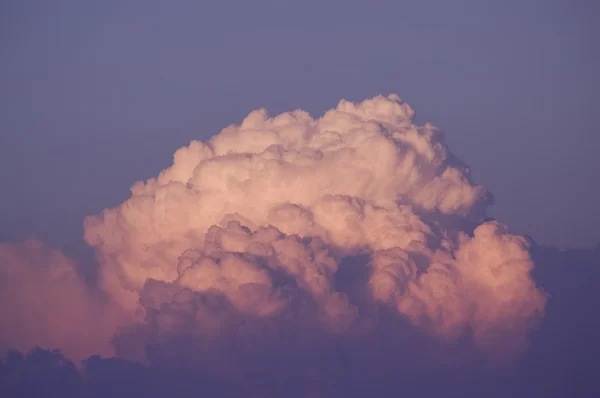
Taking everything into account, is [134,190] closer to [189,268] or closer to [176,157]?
[176,157]

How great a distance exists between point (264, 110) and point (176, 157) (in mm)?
11521

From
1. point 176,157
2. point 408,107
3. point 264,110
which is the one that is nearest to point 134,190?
point 176,157

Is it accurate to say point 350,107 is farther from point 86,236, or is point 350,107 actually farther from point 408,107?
point 86,236

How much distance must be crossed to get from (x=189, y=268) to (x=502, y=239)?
33.8 m

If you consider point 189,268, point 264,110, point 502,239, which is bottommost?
point 189,268

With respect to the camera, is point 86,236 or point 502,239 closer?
point 502,239

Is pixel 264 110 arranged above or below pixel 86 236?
above

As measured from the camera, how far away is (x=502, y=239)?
157m

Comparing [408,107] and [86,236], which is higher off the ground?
[408,107]

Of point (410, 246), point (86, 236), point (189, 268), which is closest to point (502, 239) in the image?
point (410, 246)

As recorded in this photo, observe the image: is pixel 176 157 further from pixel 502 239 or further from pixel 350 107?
pixel 502 239

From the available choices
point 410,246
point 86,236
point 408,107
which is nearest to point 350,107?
A: point 408,107

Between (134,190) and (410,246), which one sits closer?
(410,246)

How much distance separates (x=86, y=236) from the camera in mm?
169250
